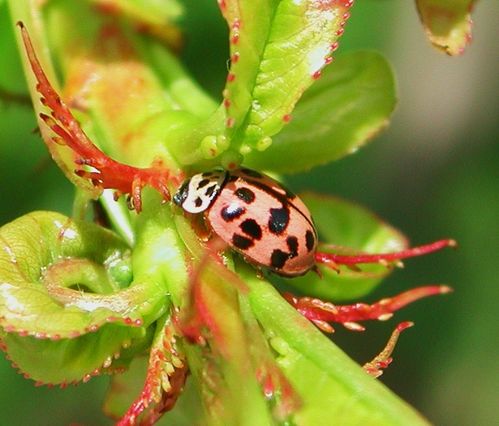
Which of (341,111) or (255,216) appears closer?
(255,216)

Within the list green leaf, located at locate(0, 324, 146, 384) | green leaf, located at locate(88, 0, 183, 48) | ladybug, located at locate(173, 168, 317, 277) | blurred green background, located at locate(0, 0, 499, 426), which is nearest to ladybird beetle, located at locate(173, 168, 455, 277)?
ladybug, located at locate(173, 168, 317, 277)

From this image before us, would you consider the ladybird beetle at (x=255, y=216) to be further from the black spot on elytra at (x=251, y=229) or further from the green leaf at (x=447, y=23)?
the green leaf at (x=447, y=23)

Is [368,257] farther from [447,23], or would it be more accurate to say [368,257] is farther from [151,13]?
[151,13]

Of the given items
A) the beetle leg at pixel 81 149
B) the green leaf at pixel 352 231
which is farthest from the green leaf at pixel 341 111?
the beetle leg at pixel 81 149

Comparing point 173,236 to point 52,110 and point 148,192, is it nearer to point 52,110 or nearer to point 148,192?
point 148,192

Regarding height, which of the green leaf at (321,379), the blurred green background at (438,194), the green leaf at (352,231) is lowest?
the blurred green background at (438,194)

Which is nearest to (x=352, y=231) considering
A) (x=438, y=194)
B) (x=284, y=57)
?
(x=284, y=57)

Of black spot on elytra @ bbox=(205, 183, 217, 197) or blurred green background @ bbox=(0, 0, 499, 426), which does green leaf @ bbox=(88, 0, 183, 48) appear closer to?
black spot on elytra @ bbox=(205, 183, 217, 197)
